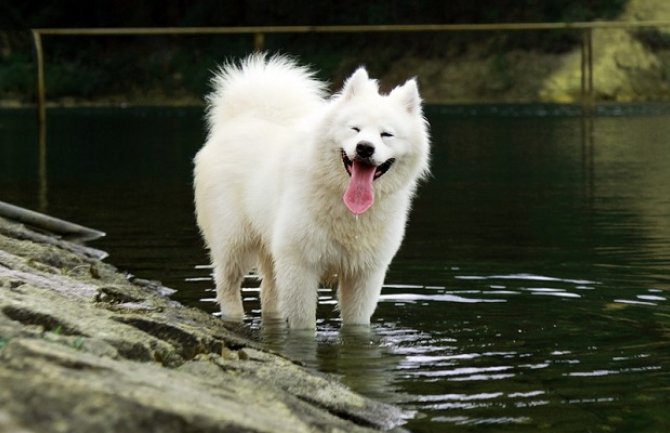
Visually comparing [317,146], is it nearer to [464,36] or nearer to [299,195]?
[299,195]

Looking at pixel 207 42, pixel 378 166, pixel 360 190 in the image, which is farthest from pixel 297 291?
pixel 207 42

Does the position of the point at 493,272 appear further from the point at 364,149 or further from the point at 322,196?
the point at 364,149

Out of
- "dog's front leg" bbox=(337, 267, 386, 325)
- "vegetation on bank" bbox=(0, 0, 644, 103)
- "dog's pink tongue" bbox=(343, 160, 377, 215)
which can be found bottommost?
"dog's front leg" bbox=(337, 267, 386, 325)

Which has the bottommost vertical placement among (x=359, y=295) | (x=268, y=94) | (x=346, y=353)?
(x=346, y=353)

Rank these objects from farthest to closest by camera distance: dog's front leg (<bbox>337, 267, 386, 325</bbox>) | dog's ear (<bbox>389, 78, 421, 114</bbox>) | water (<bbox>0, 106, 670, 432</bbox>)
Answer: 1. dog's front leg (<bbox>337, 267, 386, 325</bbox>)
2. dog's ear (<bbox>389, 78, 421, 114</bbox>)
3. water (<bbox>0, 106, 670, 432</bbox>)

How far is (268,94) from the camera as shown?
9.20 metres

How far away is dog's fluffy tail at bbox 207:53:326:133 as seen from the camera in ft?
30.0

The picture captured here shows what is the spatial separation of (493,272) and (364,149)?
10.8 ft

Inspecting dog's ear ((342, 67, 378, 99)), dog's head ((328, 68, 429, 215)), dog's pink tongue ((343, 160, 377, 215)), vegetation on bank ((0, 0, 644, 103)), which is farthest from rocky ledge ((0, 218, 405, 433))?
vegetation on bank ((0, 0, 644, 103))

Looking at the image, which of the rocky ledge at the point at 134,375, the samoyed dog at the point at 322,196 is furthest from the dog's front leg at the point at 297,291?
the rocky ledge at the point at 134,375

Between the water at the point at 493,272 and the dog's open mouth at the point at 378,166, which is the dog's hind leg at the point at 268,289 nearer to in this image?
the water at the point at 493,272

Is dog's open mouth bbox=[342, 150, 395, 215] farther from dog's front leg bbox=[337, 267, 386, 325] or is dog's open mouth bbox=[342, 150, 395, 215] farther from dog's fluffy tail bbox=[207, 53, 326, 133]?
dog's fluffy tail bbox=[207, 53, 326, 133]

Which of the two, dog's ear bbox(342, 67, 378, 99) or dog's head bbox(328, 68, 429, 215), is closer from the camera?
dog's head bbox(328, 68, 429, 215)

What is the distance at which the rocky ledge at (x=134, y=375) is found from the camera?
4047 millimetres
